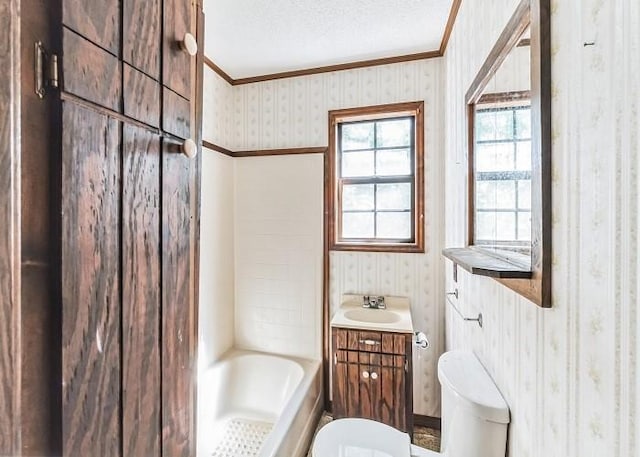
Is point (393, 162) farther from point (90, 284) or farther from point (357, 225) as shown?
point (90, 284)

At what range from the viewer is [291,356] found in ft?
8.38

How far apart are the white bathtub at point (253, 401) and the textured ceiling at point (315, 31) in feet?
7.70

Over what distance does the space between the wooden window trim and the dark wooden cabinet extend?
684 millimetres

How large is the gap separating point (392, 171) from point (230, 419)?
2.26 m

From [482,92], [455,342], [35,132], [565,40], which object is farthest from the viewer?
[455,342]

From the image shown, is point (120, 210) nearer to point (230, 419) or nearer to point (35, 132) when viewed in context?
point (35, 132)

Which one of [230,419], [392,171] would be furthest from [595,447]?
[230,419]

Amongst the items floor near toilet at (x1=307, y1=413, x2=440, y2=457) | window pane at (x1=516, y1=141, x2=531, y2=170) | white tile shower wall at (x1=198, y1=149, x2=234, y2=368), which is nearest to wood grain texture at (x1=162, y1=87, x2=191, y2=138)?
window pane at (x1=516, y1=141, x2=531, y2=170)

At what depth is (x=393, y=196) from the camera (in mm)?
2500

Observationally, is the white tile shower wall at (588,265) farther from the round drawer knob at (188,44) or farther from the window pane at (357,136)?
the window pane at (357,136)

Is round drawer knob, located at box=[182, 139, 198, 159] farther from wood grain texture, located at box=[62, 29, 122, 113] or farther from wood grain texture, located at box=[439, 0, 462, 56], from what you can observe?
wood grain texture, located at box=[439, 0, 462, 56]

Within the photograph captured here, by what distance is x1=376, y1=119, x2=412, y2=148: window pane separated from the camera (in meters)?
2.46

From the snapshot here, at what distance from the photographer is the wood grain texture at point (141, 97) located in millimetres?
502

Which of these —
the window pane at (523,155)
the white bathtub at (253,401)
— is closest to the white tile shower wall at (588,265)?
the window pane at (523,155)
